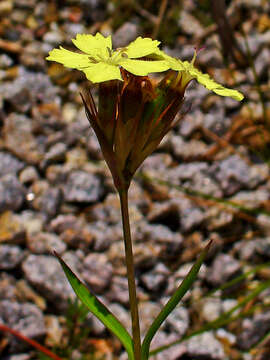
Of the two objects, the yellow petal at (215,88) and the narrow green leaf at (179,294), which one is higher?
the yellow petal at (215,88)

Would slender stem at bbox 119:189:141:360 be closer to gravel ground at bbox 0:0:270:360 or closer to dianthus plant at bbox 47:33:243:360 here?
dianthus plant at bbox 47:33:243:360

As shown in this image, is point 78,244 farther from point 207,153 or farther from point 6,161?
point 207,153

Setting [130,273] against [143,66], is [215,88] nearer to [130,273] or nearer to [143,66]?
[143,66]

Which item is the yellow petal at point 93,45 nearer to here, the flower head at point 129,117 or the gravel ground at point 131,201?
the flower head at point 129,117

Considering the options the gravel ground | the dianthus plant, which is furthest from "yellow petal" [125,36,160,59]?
the gravel ground

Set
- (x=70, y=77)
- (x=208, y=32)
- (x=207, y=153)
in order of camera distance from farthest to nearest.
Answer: (x=208, y=32), (x=70, y=77), (x=207, y=153)

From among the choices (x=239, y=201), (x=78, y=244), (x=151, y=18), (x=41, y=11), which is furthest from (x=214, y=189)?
(x=41, y=11)

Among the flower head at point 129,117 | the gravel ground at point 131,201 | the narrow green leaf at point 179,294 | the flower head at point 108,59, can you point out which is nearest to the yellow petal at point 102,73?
the flower head at point 108,59

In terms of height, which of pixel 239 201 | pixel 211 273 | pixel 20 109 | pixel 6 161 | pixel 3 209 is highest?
pixel 20 109
